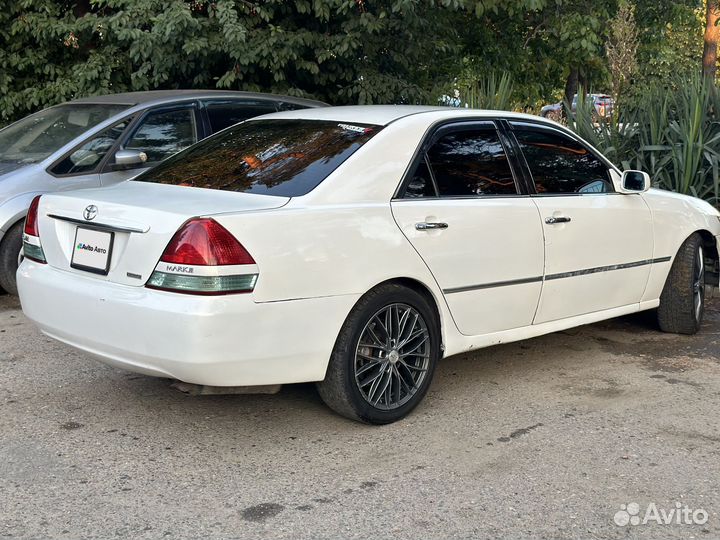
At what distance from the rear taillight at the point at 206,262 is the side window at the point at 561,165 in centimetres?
211

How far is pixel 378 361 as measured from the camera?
15.1 feet

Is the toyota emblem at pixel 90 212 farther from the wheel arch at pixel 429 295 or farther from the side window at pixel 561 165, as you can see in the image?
the side window at pixel 561 165

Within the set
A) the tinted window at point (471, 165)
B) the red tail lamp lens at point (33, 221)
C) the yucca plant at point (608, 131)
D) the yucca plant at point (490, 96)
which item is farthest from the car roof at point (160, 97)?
the tinted window at point (471, 165)

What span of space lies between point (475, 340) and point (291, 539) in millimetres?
1909

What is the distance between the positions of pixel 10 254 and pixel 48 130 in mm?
1374

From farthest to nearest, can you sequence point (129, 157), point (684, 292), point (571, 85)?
point (571, 85), point (129, 157), point (684, 292)

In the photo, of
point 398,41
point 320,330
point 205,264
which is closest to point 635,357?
point 320,330

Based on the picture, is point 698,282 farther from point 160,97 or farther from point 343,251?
point 160,97

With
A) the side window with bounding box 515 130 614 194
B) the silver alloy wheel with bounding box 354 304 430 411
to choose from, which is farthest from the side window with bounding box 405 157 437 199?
the side window with bounding box 515 130 614 194

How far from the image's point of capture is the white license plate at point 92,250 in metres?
4.34

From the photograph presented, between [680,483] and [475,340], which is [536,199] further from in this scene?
[680,483]

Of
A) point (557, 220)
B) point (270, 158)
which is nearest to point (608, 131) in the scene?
point (557, 220)

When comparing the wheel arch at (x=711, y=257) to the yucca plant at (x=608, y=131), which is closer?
the wheel arch at (x=711, y=257)

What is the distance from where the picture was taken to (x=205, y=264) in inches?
158
